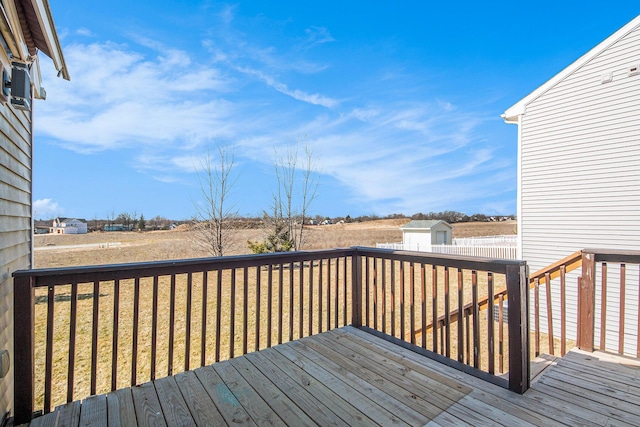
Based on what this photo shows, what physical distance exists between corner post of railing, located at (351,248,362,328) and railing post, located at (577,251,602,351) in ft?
6.53

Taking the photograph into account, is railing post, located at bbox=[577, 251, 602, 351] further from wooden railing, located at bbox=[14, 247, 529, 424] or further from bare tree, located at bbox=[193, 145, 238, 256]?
bare tree, located at bbox=[193, 145, 238, 256]

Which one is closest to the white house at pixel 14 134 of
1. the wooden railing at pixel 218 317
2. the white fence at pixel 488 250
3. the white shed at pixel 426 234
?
the wooden railing at pixel 218 317

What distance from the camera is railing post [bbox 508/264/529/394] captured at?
6.22 feet

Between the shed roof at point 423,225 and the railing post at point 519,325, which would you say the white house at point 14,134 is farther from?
the shed roof at point 423,225

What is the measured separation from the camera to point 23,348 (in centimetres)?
164

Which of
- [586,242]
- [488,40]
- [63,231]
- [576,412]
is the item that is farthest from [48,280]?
[63,231]

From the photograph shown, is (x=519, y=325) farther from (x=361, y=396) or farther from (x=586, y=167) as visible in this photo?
(x=586, y=167)

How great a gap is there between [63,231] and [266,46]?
99.1 feet

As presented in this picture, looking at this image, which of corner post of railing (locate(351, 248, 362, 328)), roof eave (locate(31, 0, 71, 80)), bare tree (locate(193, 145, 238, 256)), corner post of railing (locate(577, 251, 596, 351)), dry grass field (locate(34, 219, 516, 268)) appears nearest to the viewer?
roof eave (locate(31, 0, 71, 80))

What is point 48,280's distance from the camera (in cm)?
→ 174

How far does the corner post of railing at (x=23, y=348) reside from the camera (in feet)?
5.31

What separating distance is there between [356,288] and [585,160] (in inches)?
245

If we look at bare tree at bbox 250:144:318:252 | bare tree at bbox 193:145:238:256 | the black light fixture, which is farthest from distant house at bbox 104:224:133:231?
the black light fixture

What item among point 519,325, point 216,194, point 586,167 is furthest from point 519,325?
point 216,194
